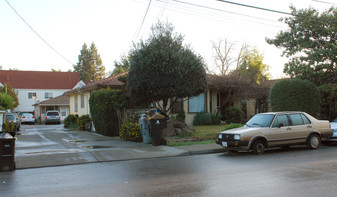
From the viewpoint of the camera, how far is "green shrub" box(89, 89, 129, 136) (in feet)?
55.8

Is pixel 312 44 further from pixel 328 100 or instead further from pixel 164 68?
pixel 164 68

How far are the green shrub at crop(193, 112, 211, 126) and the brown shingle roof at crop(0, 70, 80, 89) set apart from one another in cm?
3875

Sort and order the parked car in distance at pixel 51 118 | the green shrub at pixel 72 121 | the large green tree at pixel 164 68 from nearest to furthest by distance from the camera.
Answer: the large green tree at pixel 164 68 < the green shrub at pixel 72 121 < the parked car in distance at pixel 51 118

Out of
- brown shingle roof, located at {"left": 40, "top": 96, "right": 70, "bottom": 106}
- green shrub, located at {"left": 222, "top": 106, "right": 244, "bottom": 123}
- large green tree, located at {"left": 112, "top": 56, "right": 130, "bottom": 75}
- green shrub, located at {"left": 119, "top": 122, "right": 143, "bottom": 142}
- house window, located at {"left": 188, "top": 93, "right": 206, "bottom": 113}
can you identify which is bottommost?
green shrub, located at {"left": 119, "top": 122, "right": 143, "bottom": 142}

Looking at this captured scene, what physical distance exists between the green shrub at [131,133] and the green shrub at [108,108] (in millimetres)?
1500

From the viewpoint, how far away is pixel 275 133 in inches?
448

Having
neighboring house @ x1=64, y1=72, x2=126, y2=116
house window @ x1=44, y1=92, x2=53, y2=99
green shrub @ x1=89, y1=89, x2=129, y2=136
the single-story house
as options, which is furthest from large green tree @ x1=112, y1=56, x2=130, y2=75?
green shrub @ x1=89, y1=89, x2=129, y2=136

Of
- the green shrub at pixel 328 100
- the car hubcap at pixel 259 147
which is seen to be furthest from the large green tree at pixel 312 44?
the car hubcap at pixel 259 147

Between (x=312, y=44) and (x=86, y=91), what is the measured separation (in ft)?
52.1

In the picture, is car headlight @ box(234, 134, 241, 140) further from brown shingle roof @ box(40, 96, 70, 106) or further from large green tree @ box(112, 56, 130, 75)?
large green tree @ box(112, 56, 130, 75)

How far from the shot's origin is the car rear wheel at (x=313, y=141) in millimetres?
12070

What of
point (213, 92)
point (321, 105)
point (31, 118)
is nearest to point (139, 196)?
point (321, 105)

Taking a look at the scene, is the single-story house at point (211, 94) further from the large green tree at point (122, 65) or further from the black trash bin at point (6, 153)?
the large green tree at point (122, 65)

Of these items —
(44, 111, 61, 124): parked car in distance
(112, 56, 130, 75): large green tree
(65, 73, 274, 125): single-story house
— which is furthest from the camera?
(112, 56, 130, 75): large green tree
